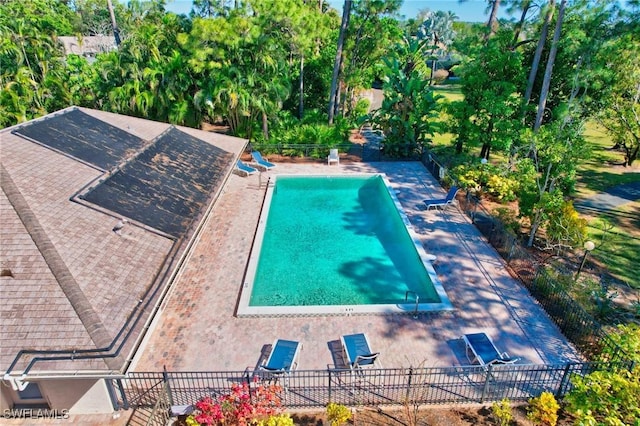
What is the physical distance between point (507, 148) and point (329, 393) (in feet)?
63.6

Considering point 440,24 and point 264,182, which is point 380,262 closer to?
point 264,182

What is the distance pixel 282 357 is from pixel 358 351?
230 cm

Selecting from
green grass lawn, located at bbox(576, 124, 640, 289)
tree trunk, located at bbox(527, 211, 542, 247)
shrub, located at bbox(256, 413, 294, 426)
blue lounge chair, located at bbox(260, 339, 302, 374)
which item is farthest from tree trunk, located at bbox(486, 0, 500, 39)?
shrub, located at bbox(256, 413, 294, 426)

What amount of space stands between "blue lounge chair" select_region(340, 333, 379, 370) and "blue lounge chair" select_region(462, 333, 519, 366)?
117 inches

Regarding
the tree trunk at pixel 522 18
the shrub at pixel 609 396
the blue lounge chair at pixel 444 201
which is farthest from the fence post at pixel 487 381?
the tree trunk at pixel 522 18

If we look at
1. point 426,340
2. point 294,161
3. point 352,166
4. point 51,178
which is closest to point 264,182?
point 294,161

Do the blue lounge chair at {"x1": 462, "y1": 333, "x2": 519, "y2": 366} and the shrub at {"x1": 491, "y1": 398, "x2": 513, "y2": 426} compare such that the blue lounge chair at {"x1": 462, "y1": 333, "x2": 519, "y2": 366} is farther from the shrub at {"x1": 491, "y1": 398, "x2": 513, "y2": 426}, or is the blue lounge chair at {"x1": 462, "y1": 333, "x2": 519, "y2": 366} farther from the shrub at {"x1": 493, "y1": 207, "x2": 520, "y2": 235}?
the shrub at {"x1": 493, "y1": 207, "x2": 520, "y2": 235}

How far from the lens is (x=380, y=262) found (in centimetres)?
1742

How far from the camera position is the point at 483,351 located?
11.6 meters

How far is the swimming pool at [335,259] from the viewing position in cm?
1465

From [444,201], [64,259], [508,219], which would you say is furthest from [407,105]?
[64,259]

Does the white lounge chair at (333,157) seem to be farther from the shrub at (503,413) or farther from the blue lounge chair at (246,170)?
the shrub at (503,413)

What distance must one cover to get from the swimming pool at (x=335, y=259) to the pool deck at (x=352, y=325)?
0.51m

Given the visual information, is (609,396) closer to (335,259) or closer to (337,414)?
(337,414)
